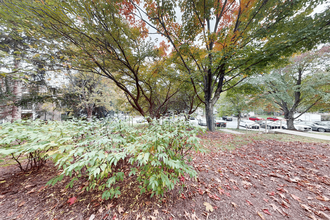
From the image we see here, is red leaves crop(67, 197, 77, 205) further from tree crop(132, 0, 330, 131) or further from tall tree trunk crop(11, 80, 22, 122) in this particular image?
tall tree trunk crop(11, 80, 22, 122)

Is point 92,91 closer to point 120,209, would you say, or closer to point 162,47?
point 162,47

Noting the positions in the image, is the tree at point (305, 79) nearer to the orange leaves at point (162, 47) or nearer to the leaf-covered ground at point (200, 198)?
the orange leaves at point (162, 47)

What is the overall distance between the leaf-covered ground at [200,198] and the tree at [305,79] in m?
9.91

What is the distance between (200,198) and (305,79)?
52.0 feet

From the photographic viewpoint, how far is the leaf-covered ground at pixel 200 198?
1.69 metres

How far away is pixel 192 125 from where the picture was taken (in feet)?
6.95

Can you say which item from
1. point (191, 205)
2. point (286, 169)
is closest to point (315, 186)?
point (286, 169)

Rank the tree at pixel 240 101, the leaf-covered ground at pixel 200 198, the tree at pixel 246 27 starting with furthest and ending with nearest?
the tree at pixel 240 101
the tree at pixel 246 27
the leaf-covered ground at pixel 200 198

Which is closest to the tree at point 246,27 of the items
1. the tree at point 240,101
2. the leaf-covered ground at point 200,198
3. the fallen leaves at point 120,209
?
the tree at point 240,101

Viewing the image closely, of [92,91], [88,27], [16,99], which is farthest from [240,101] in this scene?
[16,99]

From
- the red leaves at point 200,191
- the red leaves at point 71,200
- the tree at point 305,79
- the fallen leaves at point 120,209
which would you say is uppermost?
the tree at point 305,79

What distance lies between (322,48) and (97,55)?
17.4 meters

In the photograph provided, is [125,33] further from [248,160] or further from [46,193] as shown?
[248,160]

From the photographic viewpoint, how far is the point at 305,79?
10156 mm
